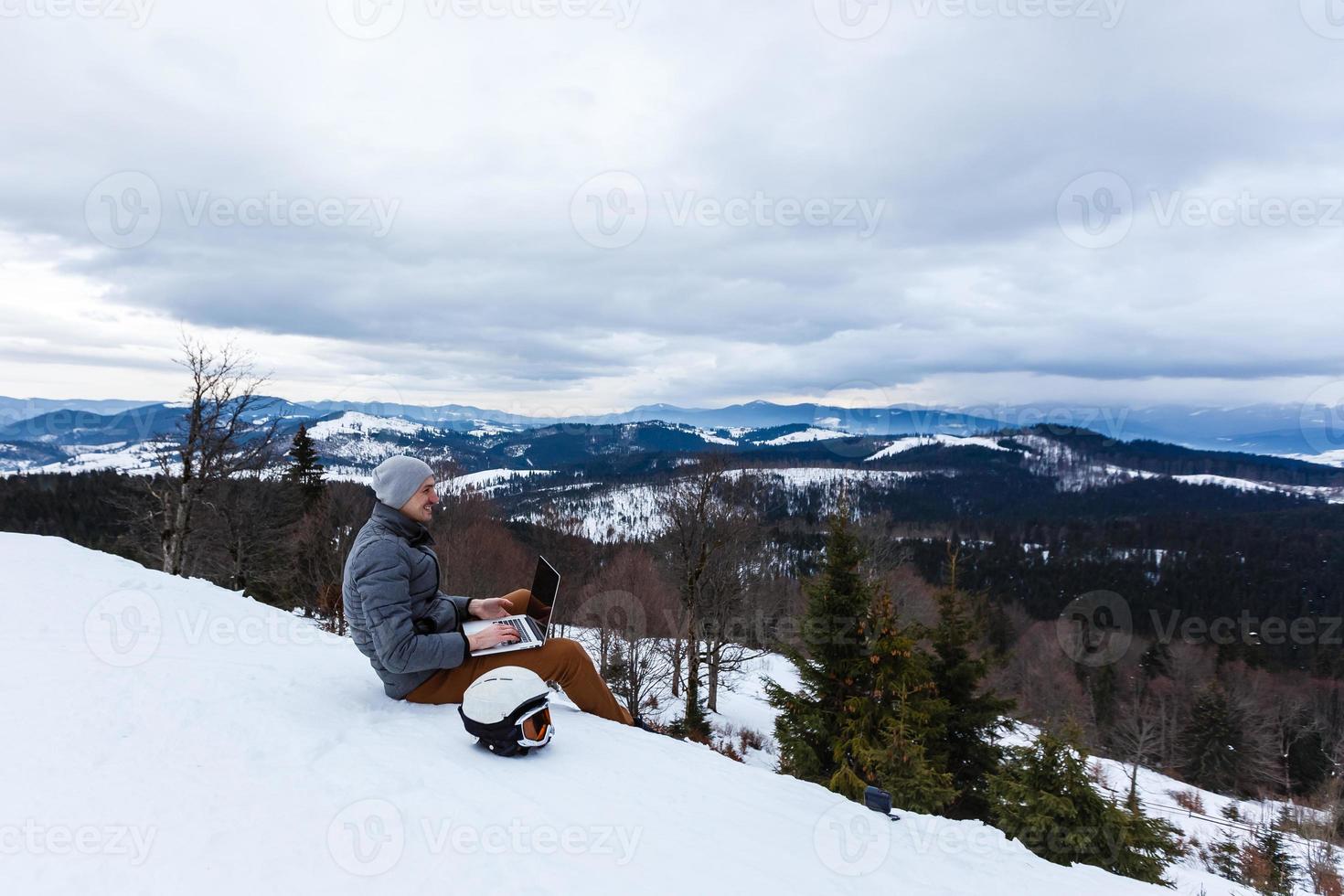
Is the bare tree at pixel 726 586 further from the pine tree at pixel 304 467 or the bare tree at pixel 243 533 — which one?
the pine tree at pixel 304 467

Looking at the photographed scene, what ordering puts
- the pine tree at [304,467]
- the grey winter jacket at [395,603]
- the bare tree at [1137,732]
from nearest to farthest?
the grey winter jacket at [395,603] → the pine tree at [304,467] → the bare tree at [1137,732]

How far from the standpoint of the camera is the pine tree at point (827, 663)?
41.1ft

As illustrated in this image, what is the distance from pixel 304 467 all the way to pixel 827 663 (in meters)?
40.6

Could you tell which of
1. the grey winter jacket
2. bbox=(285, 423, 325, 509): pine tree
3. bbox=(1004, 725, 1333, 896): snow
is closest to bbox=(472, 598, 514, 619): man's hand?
the grey winter jacket

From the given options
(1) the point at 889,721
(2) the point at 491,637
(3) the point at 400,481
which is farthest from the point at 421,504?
(1) the point at 889,721

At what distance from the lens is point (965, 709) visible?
13984 millimetres

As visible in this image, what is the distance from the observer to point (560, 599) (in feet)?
126

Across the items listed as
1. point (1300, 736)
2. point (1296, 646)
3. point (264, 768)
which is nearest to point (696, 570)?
point (264, 768)

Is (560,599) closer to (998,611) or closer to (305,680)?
(305,680)

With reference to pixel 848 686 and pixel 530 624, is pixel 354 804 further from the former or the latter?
pixel 848 686

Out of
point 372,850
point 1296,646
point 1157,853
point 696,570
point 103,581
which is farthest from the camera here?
point 1296,646

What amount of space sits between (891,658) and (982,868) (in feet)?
26.8

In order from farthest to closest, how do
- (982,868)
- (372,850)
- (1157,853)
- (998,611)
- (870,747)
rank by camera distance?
(998,611), (870,747), (1157,853), (982,868), (372,850)

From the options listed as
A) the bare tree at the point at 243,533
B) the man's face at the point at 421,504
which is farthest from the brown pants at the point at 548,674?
the bare tree at the point at 243,533
